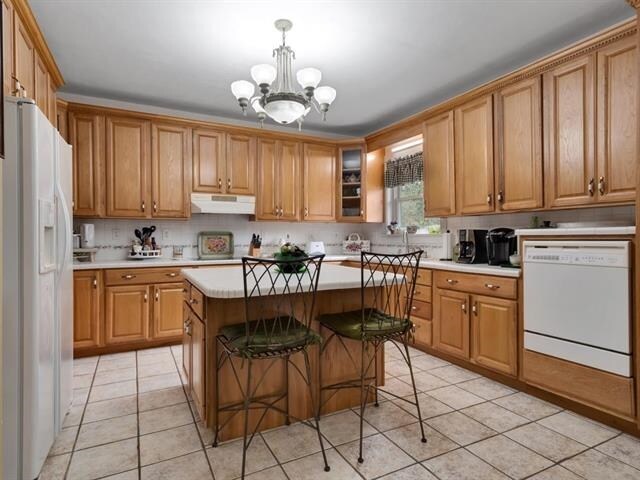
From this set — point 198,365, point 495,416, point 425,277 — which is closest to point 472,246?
point 425,277

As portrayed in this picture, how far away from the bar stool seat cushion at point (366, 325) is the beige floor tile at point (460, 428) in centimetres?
63

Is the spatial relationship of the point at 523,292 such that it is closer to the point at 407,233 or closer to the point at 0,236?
the point at 407,233

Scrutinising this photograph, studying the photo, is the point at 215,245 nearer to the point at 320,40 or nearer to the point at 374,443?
the point at 320,40

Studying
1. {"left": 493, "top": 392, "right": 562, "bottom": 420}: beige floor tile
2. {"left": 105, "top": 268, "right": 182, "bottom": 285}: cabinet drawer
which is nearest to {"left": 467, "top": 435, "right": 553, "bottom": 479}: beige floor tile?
{"left": 493, "top": 392, "right": 562, "bottom": 420}: beige floor tile

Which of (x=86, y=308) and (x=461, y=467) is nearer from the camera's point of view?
(x=461, y=467)

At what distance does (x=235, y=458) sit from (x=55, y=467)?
34.2 inches

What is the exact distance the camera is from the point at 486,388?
2738 millimetres

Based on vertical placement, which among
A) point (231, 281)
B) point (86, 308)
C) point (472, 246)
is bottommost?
point (86, 308)

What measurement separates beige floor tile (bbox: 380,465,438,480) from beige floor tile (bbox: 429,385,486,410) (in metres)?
0.74

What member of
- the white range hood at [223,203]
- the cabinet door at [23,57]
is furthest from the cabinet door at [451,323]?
the cabinet door at [23,57]

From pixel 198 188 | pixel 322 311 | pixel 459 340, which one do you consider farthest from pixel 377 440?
pixel 198 188

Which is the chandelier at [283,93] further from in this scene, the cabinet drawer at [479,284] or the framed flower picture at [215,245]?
the framed flower picture at [215,245]

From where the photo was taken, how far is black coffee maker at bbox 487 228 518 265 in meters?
3.12

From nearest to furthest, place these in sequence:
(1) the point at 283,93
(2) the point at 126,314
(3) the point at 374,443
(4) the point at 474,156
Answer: (3) the point at 374,443 < (1) the point at 283,93 < (4) the point at 474,156 < (2) the point at 126,314
